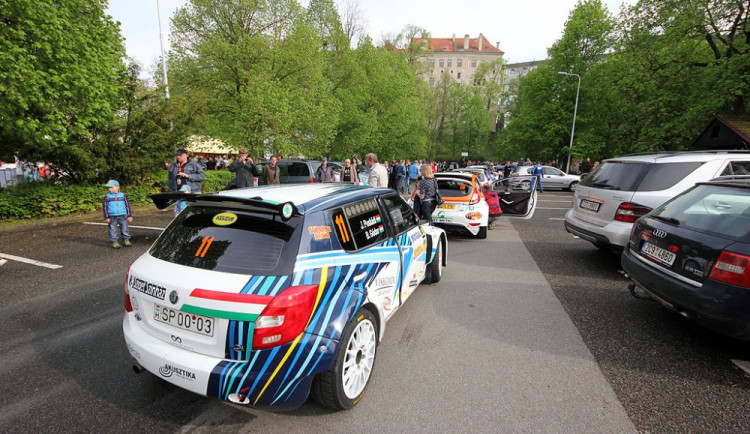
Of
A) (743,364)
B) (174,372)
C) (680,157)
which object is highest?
(680,157)

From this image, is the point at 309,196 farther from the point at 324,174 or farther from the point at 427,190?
the point at 324,174

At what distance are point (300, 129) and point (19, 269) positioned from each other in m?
12.3

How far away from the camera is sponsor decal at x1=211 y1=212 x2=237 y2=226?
238 cm

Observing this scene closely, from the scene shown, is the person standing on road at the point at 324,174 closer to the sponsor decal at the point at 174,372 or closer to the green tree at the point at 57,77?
the green tree at the point at 57,77

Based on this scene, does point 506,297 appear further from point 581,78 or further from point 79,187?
point 581,78

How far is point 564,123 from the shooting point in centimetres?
2911

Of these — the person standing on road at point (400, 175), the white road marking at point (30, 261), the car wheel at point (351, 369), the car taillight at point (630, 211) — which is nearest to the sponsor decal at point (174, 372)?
the car wheel at point (351, 369)

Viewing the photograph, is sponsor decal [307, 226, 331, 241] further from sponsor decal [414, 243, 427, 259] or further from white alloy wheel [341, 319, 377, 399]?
sponsor decal [414, 243, 427, 259]

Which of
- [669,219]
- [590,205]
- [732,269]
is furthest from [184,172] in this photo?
[732,269]

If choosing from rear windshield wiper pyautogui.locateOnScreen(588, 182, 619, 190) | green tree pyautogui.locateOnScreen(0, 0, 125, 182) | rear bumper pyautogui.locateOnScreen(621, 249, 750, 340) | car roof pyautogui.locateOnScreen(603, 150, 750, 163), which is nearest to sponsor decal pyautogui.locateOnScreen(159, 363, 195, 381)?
rear bumper pyautogui.locateOnScreen(621, 249, 750, 340)

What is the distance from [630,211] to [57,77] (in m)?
11.5

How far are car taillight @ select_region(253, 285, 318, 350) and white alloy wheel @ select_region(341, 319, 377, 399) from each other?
46 cm

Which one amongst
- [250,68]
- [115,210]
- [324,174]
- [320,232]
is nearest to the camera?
[320,232]

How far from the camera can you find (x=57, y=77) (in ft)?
24.1
